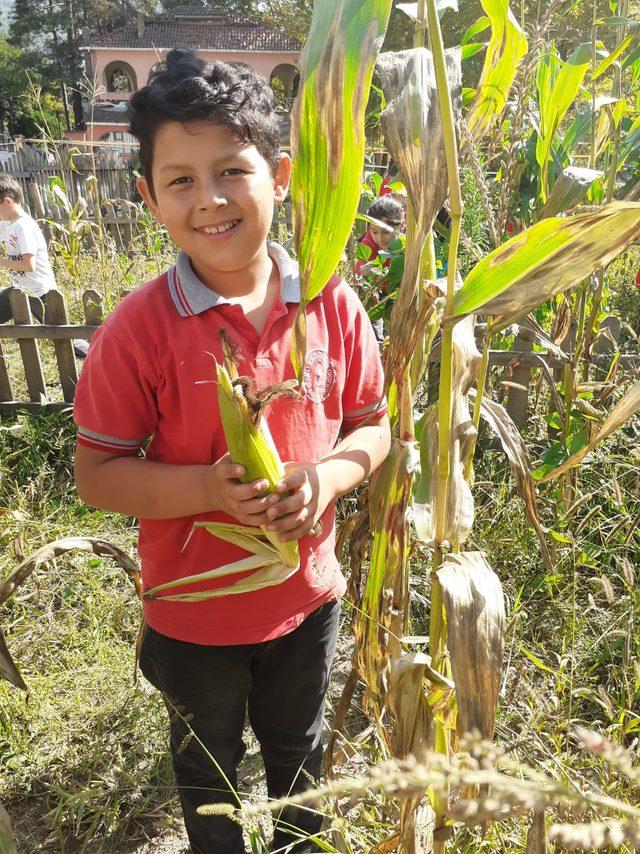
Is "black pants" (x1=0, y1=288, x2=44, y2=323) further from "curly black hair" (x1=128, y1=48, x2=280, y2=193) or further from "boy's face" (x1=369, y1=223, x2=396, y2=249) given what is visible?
"curly black hair" (x1=128, y1=48, x2=280, y2=193)

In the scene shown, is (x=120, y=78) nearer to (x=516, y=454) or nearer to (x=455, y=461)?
(x=516, y=454)

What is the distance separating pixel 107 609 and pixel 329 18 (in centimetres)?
190

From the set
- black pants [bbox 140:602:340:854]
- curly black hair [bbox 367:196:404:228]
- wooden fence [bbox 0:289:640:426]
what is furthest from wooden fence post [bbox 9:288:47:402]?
black pants [bbox 140:602:340:854]

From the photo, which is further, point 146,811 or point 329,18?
point 146,811

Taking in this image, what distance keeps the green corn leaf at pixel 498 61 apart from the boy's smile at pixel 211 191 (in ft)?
1.26

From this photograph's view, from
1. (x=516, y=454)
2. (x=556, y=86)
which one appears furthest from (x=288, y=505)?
(x=556, y=86)

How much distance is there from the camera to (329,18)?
29.6 inches

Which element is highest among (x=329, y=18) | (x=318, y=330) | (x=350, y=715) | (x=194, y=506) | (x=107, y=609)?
(x=329, y=18)

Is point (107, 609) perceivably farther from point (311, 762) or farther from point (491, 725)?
point (491, 725)

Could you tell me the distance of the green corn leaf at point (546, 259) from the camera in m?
0.80

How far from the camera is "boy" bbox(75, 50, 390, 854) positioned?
1.08 meters

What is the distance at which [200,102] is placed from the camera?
3.48ft

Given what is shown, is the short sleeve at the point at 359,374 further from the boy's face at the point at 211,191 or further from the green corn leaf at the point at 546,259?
the green corn leaf at the point at 546,259

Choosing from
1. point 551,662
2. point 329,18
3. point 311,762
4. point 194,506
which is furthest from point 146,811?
point 329,18
